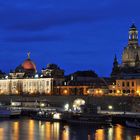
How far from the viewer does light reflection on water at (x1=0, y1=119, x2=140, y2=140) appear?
7406 cm

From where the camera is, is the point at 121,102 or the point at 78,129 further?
the point at 121,102

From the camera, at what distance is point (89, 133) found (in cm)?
7819

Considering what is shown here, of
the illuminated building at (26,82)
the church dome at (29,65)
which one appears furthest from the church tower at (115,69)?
Result: the church dome at (29,65)

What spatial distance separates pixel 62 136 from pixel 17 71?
111029mm

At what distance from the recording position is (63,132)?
260 ft

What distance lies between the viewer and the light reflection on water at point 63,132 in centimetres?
7406

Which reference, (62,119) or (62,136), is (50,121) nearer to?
(62,119)

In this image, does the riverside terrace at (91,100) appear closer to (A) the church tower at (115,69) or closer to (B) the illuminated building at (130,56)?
(B) the illuminated building at (130,56)

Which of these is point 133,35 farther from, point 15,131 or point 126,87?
point 15,131

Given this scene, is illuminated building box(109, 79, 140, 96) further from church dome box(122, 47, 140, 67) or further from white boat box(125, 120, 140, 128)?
white boat box(125, 120, 140, 128)

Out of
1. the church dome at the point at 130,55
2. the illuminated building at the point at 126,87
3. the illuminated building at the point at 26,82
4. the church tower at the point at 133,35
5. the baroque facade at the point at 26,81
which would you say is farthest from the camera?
the church tower at the point at 133,35

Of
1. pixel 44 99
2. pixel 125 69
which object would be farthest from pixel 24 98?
pixel 125 69

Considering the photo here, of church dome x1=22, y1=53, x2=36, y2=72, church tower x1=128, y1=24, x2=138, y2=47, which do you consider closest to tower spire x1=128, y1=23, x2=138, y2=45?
church tower x1=128, y1=24, x2=138, y2=47

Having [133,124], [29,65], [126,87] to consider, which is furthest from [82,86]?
[133,124]
